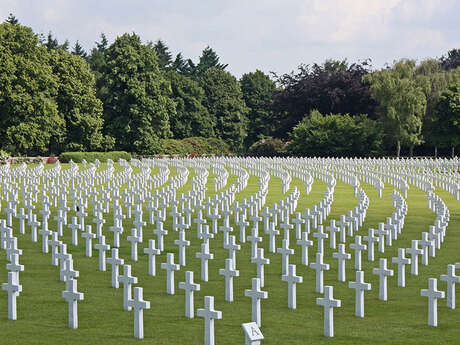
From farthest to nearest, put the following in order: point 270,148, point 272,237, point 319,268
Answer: point 270,148, point 272,237, point 319,268

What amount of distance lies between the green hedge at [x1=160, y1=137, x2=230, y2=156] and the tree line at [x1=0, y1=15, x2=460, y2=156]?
4.61 feet

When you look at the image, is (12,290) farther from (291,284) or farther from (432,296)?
(432,296)

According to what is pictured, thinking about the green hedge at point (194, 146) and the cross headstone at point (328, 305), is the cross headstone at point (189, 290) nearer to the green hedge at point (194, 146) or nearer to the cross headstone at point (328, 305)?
the cross headstone at point (328, 305)

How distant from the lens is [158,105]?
87875 millimetres

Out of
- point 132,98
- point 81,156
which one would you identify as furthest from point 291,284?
point 132,98

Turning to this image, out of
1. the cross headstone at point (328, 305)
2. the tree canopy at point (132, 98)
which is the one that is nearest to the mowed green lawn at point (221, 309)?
the cross headstone at point (328, 305)

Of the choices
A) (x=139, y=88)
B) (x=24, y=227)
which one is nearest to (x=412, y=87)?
(x=139, y=88)

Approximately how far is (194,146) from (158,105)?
33.3ft

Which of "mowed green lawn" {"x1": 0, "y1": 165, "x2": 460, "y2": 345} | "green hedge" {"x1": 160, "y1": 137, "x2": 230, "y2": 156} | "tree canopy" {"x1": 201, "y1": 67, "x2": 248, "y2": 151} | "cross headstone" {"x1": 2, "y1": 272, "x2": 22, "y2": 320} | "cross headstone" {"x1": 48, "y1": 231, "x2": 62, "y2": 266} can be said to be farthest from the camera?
"tree canopy" {"x1": 201, "y1": 67, "x2": 248, "y2": 151}

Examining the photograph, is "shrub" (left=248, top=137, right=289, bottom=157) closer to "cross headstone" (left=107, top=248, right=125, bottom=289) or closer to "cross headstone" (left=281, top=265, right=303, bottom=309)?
"cross headstone" (left=107, top=248, right=125, bottom=289)

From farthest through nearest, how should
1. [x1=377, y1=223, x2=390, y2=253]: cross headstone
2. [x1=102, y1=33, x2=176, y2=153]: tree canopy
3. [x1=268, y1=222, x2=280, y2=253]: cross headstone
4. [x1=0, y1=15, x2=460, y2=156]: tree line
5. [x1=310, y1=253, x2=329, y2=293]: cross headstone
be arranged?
[x1=102, y1=33, x2=176, y2=153]: tree canopy, [x1=0, y1=15, x2=460, y2=156]: tree line, [x1=377, y1=223, x2=390, y2=253]: cross headstone, [x1=268, y1=222, x2=280, y2=253]: cross headstone, [x1=310, y1=253, x2=329, y2=293]: cross headstone

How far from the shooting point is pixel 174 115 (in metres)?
102

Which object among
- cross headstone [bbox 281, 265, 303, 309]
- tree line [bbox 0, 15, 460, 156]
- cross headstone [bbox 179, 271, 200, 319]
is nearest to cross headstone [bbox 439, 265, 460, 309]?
cross headstone [bbox 281, 265, 303, 309]

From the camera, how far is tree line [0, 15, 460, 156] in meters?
71.7
